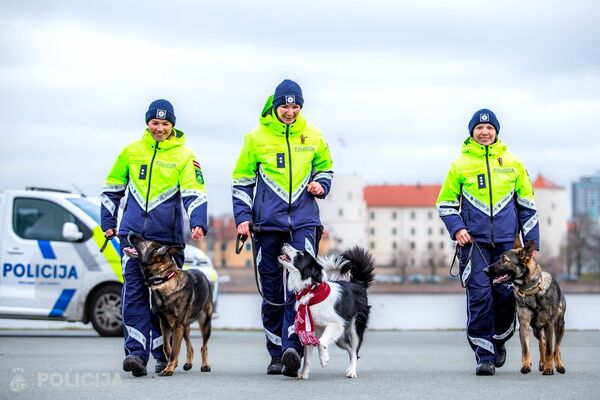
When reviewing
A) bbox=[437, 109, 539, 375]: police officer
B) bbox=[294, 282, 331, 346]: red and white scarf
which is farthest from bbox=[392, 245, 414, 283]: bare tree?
A: bbox=[294, 282, 331, 346]: red and white scarf

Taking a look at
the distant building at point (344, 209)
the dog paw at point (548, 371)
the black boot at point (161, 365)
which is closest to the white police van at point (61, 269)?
the black boot at point (161, 365)

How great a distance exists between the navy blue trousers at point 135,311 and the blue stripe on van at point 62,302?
6408 mm

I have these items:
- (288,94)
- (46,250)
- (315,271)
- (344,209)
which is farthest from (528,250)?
→ (344,209)

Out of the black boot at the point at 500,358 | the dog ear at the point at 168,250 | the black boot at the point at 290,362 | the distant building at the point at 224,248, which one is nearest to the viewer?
the black boot at the point at 290,362

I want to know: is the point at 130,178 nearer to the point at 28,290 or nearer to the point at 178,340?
the point at 178,340

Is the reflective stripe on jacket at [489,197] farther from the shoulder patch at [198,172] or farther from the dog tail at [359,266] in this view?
the shoulder patch at [198,172]

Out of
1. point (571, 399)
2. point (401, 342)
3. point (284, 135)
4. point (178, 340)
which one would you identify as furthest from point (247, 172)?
point (401, 342)

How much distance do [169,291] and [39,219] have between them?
7.28 meters

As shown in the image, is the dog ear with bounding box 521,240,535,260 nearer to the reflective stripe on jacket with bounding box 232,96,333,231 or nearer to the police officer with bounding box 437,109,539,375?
the police officer with bounding box 437,109,539,375

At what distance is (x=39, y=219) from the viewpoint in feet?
54.6

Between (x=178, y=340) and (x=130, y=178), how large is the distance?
1475 mm

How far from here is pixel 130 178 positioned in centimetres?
1020

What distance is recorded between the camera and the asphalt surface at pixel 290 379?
8484 mm

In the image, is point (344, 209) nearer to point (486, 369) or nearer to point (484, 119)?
point (484, 119)
